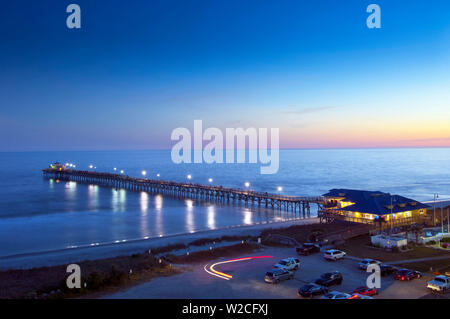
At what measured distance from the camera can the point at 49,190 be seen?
98438mm

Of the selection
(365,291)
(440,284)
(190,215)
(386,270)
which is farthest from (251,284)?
(190,215)

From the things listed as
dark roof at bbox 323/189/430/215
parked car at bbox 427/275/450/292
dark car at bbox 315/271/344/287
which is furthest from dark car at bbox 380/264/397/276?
dark roof at bbox 323/189/430/215

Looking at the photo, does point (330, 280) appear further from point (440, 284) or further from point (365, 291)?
point (440, 284)

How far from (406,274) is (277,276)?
Result: 862 cm

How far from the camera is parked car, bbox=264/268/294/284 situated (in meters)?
22.1

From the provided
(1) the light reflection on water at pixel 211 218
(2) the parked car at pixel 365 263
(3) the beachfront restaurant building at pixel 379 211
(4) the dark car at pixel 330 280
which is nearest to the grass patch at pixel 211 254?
(2) the parked car at pixel 365 263

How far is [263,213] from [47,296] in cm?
4688

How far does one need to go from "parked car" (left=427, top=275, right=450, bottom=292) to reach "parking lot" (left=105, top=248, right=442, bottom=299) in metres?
0.44

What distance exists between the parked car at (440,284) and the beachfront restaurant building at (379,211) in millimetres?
16504

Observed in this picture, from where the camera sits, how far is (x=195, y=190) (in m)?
97.9

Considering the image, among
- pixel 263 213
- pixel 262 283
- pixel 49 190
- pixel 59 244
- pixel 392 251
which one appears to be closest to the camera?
pixel 262 283

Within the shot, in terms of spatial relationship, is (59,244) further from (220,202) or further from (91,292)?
(220,202)

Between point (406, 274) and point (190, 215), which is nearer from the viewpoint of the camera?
point (406, 274)
